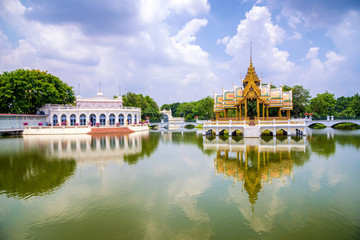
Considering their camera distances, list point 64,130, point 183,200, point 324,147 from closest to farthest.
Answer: point 183,200 → point 324,147 → point 64,130

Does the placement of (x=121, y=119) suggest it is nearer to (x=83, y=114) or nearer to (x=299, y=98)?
(x=83, y=114)

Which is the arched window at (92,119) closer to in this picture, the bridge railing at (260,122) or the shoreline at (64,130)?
the shoreline at (64,130)

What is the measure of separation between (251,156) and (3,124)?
35.5 meters

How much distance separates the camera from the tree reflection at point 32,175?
26.2 ft

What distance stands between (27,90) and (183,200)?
39.1 metres

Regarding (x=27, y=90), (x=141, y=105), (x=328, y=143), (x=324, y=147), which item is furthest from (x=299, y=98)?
(x=27, y=90)

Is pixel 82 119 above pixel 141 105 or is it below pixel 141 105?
below

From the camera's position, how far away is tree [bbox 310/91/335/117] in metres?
48.8

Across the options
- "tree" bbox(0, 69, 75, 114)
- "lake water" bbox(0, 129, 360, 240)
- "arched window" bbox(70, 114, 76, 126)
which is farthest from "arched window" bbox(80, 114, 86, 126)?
"lake water" bbox(0, 129, 360, 240)

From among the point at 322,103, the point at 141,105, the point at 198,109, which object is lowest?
the point at 198,109

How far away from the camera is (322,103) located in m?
48.5

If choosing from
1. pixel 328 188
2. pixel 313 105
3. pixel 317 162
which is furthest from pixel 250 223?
pixel 313 105

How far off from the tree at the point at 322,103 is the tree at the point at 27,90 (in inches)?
2116

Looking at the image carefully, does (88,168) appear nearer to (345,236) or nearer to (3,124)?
(345,236)
